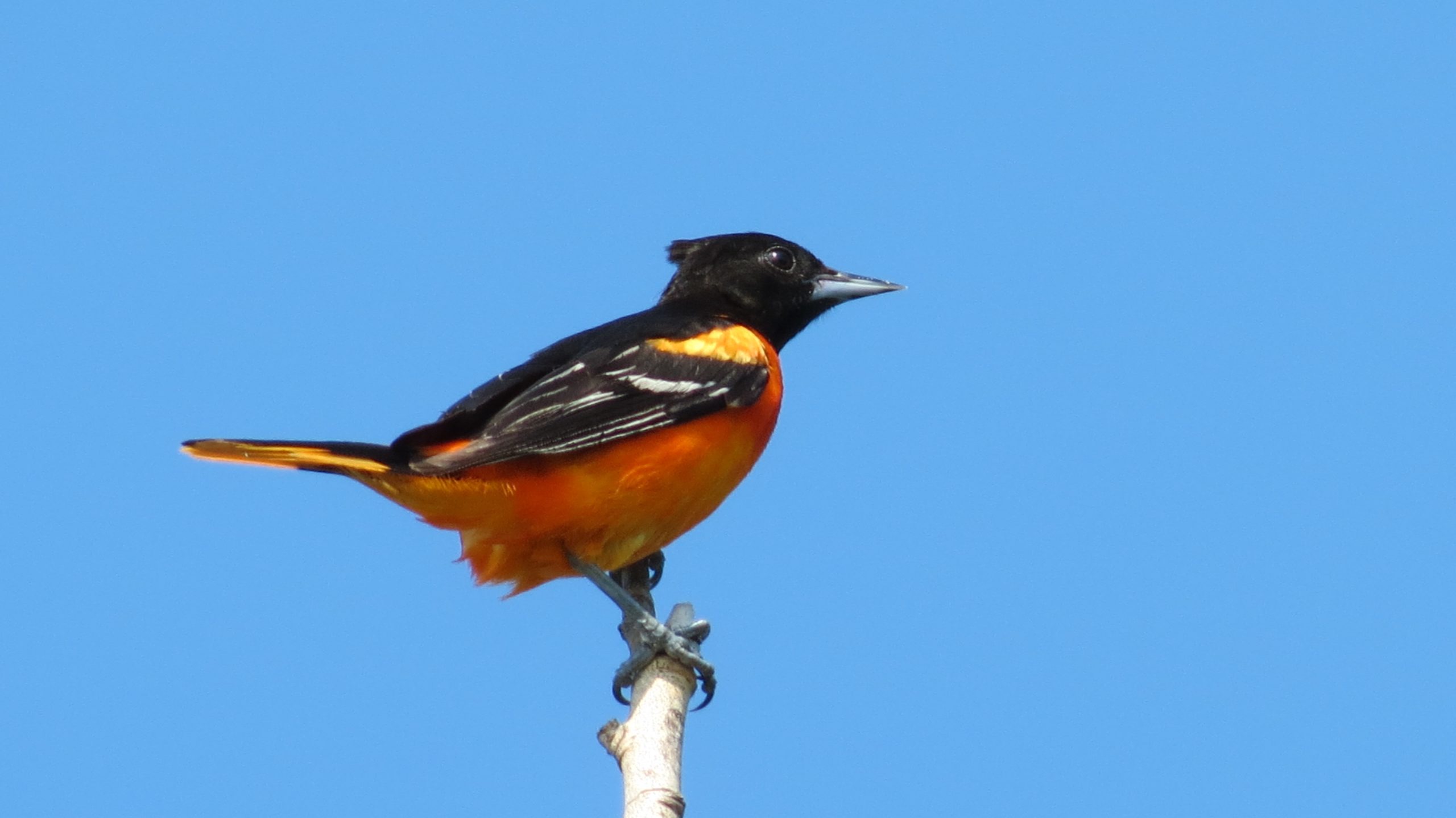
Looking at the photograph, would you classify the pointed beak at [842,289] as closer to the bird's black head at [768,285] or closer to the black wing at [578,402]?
the bird's black head at [768,285]

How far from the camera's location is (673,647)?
227 inches

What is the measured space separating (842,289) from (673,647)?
2.87 metres

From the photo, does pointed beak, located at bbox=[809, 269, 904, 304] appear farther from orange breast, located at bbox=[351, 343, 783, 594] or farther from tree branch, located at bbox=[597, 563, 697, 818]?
tree branch, located at bbox=[597, 563, 697, 818]

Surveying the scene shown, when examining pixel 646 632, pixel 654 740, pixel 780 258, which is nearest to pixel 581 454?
pixel 646 632

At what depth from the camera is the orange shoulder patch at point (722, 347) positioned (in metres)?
6.89

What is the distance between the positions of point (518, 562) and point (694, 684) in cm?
124

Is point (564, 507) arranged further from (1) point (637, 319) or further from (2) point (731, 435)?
(1) point (637, 319)

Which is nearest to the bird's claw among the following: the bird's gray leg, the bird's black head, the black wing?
the bird's gray leg

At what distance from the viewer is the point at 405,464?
19.8 ft

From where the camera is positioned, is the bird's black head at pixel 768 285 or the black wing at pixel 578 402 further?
the bird's black head at pixel 768 285

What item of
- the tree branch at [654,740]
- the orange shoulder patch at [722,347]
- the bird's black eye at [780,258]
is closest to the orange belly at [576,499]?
the orange shoulder patch at [722,347]

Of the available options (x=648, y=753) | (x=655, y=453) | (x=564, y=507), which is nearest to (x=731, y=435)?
(x=655, y=453)

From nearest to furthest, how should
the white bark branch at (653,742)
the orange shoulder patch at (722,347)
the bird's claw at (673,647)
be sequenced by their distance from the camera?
the white bark branch at (653,742) < the bird's claw at (673,647) < the orange shoulder patch at (722,347)

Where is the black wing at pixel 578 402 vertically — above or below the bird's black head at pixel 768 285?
below
